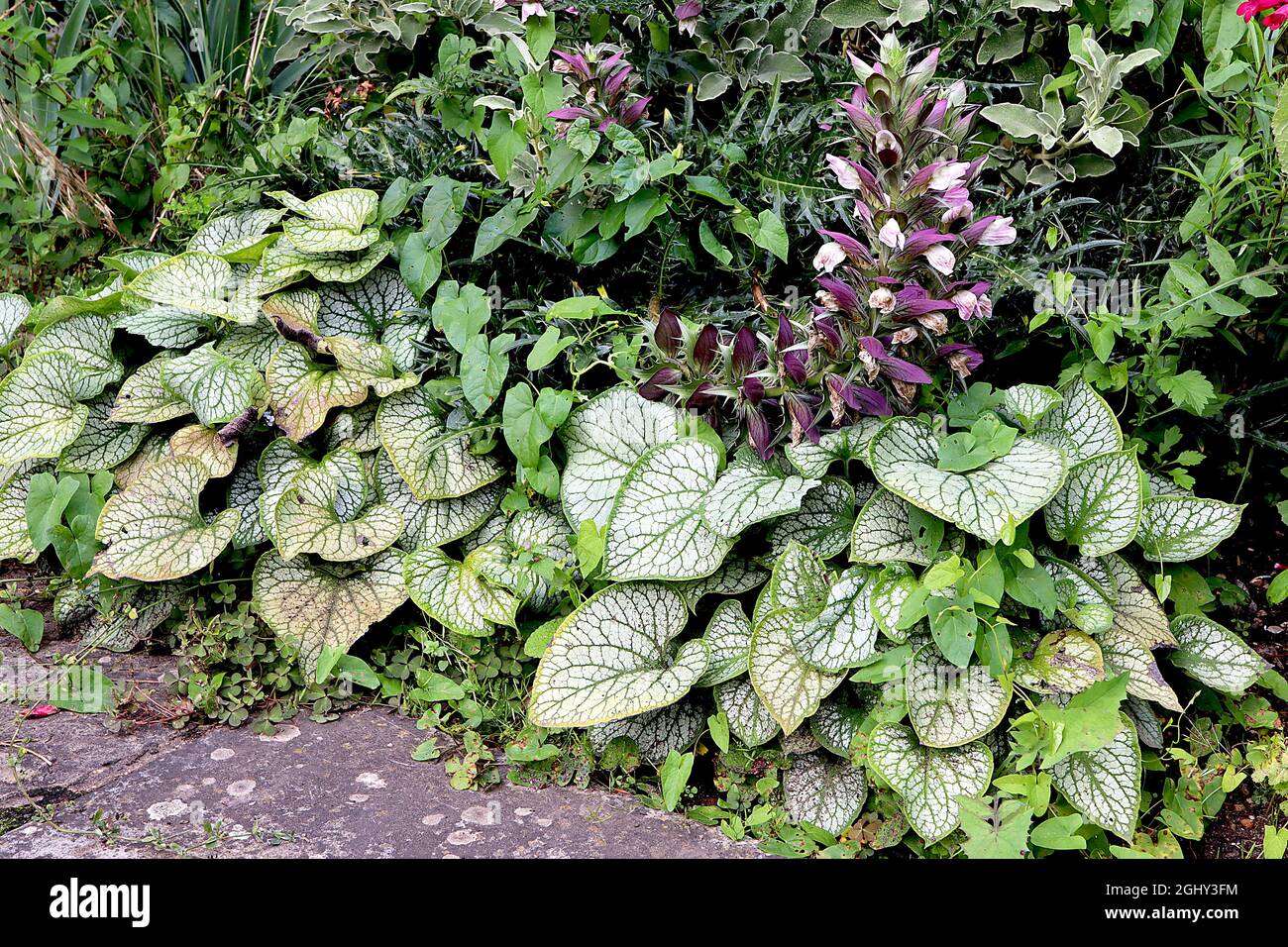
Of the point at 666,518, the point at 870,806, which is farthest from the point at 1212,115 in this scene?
the point at 870,806

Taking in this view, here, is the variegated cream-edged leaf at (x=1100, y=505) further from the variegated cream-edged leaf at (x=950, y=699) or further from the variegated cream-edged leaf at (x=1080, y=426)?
the variegated cream-edged leaf at (x=950, y=699)

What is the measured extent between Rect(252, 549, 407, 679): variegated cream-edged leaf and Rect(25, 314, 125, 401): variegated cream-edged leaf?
30.0 inches

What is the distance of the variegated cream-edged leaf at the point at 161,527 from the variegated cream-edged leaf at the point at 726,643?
3.93 feet

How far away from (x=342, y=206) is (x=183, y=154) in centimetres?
98

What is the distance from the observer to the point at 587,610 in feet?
7.48

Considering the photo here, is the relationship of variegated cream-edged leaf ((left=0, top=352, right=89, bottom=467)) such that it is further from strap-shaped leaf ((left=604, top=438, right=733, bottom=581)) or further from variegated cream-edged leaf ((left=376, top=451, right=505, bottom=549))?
strap-shaped leaf ((left=604, top=438, right=733, bottom=581))

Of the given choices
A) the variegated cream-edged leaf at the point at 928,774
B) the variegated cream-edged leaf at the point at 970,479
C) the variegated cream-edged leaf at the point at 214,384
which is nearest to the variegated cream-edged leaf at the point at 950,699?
the variegated cream-edged leaf at the point at 928,774

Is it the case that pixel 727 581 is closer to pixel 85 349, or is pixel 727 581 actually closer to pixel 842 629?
pixel 842 629

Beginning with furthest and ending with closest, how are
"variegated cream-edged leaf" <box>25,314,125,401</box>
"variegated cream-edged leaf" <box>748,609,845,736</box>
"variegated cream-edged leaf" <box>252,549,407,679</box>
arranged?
"variegated cream-edged leaf" <box>25,314,125,401</box> < "variegated cream-edged leaf" <box>252,549,407,679</box> < "variegated cream-edged leaf" <box>748,609,845,736</box>

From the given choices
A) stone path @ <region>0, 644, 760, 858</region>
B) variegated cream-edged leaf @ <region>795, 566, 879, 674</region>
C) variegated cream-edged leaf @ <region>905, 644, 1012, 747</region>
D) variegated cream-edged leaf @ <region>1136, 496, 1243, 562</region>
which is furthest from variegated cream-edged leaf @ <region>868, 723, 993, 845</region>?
variegated cream-edged leaf @ <region>1136, 496, 1243, 562</region>

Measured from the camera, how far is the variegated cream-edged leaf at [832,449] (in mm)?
2291

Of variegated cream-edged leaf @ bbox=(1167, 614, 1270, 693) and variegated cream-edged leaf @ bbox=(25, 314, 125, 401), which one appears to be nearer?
variegated cream-edged leaf @ bbox=(1167, 614, 1270, 693)

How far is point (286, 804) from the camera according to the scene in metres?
2.10

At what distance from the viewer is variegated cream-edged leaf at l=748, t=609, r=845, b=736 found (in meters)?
2.07
